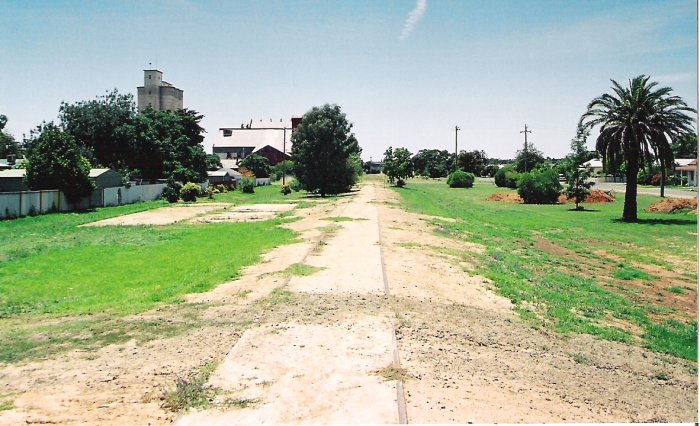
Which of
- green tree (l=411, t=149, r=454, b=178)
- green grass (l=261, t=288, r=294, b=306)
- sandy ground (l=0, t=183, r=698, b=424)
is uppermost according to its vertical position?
green tree (l=411, t=149, r=454, b=178)

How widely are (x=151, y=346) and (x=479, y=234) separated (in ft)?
59.1

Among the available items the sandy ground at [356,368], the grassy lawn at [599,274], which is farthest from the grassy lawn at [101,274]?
the grassy lawn at [599,274]

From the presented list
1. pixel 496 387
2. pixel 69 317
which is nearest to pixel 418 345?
pixel 496 387

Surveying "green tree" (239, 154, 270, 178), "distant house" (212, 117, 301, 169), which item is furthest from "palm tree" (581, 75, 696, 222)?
"distant house" (212, 117, 301, 169)

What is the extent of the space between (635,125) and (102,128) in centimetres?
4491

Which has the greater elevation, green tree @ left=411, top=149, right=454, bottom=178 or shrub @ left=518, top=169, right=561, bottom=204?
green tree @ left=411, top=149, right=454, bottom=178

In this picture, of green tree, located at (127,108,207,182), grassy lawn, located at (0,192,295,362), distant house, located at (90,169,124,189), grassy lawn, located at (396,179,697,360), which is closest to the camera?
grassy lawn, located at (0,192,295,362)

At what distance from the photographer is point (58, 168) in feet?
115

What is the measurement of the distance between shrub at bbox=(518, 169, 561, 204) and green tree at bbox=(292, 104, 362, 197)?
57.7ft

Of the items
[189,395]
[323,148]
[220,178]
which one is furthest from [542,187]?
[189,395]

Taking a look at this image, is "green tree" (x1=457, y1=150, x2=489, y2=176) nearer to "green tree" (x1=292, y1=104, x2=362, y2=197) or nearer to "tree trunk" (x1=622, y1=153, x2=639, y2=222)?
"green tree" (x1=292, y1=104, x2=362, y2=197)

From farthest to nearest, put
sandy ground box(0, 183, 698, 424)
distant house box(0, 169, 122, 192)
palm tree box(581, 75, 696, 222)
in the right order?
distant house box(0, 169, 122, 192)
palm tree box(581, 75, 696, 222)
sandy ground box(0, 183, 698, 424)

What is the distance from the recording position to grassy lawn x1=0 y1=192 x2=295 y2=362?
344 inches

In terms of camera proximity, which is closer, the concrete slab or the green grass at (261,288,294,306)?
the concrete slab
